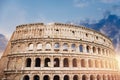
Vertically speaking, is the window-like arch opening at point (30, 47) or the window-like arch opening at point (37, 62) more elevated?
the window-like arch opening at point (30, 47)

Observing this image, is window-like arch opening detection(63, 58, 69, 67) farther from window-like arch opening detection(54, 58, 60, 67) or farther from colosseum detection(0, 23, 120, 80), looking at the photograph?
window-like arch opening detection(54, 58, 60, 67)

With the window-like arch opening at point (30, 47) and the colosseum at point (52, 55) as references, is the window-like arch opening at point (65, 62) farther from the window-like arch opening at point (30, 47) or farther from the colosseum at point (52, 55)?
the window-like arch opening at point (30, 47)

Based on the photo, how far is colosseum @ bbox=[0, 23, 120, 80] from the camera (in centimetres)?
2167

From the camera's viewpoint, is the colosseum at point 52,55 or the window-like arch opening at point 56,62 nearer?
the colosseum at point 52,55

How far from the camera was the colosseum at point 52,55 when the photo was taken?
21672mm

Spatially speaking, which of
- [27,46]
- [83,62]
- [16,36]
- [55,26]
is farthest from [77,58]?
[16,36]

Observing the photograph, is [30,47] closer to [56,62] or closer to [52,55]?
[52,55]

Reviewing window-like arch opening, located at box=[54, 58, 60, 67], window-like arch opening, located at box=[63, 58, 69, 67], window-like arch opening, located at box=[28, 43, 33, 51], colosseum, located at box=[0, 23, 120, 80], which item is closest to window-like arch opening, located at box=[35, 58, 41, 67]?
colosseum, located at box=[0, 23, 120, 80]

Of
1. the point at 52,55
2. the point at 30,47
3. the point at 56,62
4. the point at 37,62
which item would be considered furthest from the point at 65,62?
the point at 30,47

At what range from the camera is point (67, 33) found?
23953 mm

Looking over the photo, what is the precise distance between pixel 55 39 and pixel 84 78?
797 centimetres

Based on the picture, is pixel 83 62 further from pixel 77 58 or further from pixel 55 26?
pixel 55 26

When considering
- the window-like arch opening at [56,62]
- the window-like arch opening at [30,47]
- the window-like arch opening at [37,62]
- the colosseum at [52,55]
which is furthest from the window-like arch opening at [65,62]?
the window-like arch opening at [30,47]

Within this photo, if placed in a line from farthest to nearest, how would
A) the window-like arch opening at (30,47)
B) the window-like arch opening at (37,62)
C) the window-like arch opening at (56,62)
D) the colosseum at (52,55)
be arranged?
the window-like arch opening at (56,62)
the window-like arch opening at (37,62)
the window-like arch opening at (30,47)
the colosseum at (52,55)
